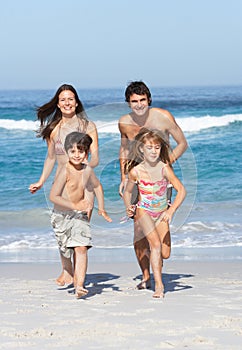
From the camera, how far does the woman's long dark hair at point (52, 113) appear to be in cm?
585

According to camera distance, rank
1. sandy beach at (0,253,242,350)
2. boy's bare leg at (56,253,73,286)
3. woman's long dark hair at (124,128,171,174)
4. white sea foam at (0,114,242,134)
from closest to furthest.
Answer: sandy beach at (0,253,242,350) < woman's long dark hair at (124,128,171,174) < boy's bare leg at (56,253,73,286) < white sea foam at (0,114,242,134)

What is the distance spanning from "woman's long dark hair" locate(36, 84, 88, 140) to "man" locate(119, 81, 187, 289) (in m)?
0.35

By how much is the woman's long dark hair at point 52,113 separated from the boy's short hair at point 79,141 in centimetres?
38

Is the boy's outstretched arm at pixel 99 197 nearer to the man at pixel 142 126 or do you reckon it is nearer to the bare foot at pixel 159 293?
the man at pixel 142 126

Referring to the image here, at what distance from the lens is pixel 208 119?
88.3ft

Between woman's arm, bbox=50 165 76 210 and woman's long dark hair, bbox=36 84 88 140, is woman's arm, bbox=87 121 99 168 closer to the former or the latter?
woman's long dark hair, bbox=36 84 88 140

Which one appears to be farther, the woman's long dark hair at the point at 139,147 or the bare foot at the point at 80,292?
the woman's long dark hair at the point at 139,147

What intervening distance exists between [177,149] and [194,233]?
3269 mm

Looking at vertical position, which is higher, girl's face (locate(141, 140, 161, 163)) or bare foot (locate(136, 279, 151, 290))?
girl's face (locate(141, 140, 161, 163))

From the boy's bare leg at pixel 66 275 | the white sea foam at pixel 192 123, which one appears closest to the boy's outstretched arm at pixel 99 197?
the boy's bare leg at pixel 66 275

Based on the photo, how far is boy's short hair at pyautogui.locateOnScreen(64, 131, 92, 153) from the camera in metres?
5.37

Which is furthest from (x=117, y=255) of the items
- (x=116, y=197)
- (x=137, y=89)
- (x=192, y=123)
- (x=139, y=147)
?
(x=192, y=123)

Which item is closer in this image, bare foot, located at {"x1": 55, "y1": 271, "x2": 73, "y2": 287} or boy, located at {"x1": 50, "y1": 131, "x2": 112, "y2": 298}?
boy, located at {"x1": 50, "y1": 131, "x2": 112, "y2": 298}

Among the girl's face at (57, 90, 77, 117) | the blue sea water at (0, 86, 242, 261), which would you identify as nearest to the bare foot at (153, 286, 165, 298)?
the blue sea water at (0, 86, 242, 261)
